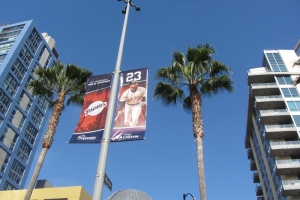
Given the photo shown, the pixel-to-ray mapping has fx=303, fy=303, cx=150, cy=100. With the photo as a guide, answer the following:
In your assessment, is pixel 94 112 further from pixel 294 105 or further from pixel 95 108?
pixel 294 105

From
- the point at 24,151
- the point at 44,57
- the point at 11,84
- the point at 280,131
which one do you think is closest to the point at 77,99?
the point at 280,131

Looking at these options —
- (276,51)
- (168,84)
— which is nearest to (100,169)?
(168,84)

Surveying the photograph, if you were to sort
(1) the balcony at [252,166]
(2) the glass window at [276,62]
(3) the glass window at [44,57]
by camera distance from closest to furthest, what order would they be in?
(2) the glass window at [276,62] < (1) the balcony at [252,166] < (3) the glass window at [44,57]

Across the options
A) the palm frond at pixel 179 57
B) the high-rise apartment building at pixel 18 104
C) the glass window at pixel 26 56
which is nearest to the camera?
the palm frond at pixel 179 57

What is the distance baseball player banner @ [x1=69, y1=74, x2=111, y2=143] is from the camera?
9.01 m

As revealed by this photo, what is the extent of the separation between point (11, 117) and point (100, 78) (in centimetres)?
5288

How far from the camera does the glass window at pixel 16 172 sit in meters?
55.4

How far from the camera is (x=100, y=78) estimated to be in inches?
416

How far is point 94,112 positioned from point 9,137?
52.4 meters

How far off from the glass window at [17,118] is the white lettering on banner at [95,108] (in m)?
53.0

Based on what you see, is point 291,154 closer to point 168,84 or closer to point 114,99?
point 168,84

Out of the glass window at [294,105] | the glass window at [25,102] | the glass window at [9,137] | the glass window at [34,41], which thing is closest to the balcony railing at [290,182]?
the glass window at [294,105]

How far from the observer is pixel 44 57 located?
7144 centimetres

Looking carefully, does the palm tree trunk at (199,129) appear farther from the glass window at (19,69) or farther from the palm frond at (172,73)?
the glass window at (19,69)
